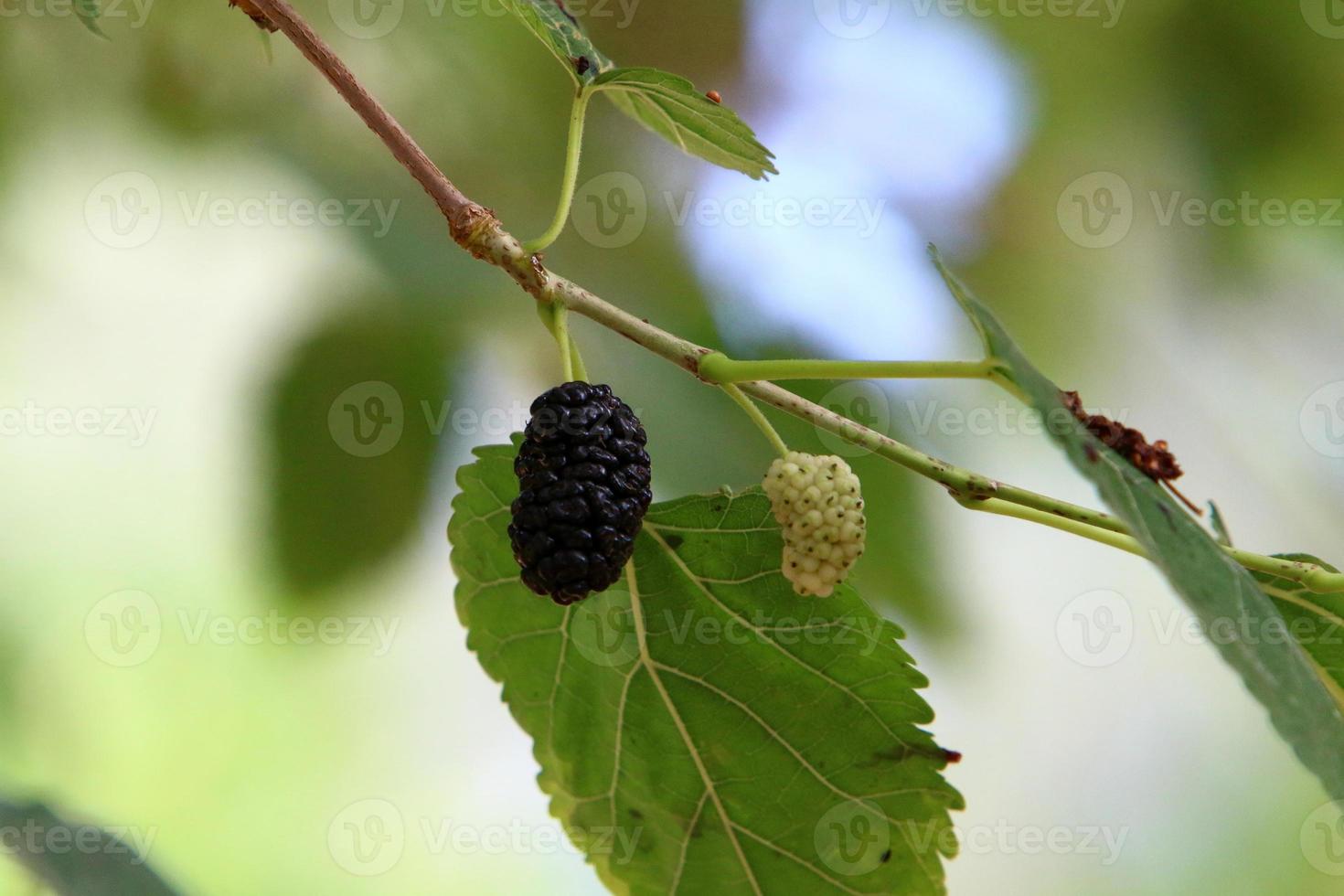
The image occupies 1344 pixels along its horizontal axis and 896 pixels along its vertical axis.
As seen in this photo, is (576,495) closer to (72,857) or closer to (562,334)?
(562,334)

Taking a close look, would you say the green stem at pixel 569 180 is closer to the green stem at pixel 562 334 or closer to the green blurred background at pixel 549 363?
the green stem at pixel 562 334

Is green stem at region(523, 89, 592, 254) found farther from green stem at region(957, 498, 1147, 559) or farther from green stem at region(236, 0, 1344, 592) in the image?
green stem at region(957, 498, 1147, 559)

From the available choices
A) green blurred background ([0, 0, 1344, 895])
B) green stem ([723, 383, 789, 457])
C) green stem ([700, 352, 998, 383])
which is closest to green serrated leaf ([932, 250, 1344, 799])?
green stem ([700, 352, 998, 383])

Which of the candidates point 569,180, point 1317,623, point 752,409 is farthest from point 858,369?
point 1317,623

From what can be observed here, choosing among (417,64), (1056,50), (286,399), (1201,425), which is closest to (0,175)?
(286,399)

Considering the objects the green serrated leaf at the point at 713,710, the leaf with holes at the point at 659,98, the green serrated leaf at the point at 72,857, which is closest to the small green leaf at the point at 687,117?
the leaf with holes at the point at 659,98

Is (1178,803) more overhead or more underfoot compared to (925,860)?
more overhead

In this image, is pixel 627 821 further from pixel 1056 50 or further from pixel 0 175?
pixel 1056 50
